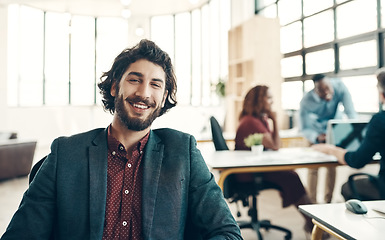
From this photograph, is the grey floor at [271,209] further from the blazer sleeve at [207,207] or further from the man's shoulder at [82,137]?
the man's shoulder at [82,137]

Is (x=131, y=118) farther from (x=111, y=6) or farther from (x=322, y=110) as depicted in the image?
(x=111, y=6)

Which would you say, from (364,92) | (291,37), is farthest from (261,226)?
(291,37)

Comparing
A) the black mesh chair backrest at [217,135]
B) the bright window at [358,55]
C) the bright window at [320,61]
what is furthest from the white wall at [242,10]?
the black mesh chair backrest at [217,135]

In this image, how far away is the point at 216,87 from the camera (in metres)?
8.03

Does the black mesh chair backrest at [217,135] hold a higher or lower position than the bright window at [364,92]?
lower

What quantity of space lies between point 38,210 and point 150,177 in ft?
1.34

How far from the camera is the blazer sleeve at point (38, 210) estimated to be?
3.70 ft

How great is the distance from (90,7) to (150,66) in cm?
961

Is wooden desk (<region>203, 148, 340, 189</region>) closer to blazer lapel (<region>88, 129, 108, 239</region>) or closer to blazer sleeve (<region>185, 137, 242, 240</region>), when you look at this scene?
blazer sleeve (<region>185, 137, 242, 240</region>)

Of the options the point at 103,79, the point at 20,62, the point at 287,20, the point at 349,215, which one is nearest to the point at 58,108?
the point at 20,62

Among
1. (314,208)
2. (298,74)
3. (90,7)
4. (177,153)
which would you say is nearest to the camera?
(177,153)

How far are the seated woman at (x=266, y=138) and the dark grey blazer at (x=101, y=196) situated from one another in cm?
165

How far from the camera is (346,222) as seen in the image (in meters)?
1.28

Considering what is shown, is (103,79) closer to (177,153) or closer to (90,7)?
(177,153)
